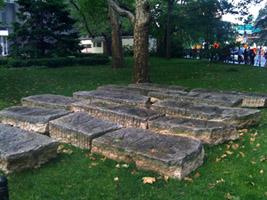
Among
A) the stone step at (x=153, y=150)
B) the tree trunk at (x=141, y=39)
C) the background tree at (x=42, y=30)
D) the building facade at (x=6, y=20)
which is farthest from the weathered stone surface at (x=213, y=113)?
the building facade at (x=6, y=20)

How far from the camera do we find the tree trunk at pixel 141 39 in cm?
1222

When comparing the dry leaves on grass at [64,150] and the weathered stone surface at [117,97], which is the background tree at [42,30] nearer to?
the weathered stone surface at [117,97]

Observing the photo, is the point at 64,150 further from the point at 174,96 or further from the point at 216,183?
Result: the point at 174,96

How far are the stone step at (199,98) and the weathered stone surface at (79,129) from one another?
8.71 feet

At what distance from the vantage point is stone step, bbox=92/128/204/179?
5.14 m

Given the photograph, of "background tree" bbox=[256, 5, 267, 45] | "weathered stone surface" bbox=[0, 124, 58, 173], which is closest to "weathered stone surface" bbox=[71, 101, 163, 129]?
"weathered stone surface" bbox=[0, 124, 58, 173]

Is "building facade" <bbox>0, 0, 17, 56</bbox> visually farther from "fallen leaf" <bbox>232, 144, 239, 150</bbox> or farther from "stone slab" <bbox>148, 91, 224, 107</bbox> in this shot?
"fallen leaf" <bbox>232, 144, 239, 150</bbox>

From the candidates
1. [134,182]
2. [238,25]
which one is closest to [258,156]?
[134,182]

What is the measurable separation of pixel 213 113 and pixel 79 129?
102 inches

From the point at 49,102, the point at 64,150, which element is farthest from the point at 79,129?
the point at 49,102

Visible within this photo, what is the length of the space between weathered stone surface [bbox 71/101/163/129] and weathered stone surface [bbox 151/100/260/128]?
56 centimetres

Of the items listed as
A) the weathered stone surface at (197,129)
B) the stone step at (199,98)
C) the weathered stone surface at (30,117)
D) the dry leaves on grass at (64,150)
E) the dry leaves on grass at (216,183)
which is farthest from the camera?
the stone step at (199,98)

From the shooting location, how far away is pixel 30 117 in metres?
7.06

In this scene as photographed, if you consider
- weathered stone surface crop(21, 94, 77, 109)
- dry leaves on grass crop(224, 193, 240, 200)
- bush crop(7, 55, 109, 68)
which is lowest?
dry leaves on grass crop(224, 193, 240, 200)
